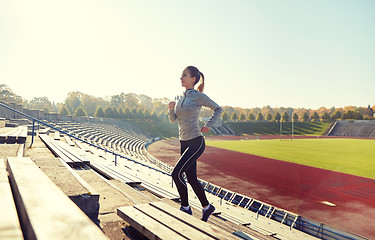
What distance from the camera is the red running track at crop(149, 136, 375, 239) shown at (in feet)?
41.1

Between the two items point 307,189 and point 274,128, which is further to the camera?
point 274,128

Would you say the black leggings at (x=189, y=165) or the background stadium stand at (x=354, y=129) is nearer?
the black leggings at (x=189, y=165)

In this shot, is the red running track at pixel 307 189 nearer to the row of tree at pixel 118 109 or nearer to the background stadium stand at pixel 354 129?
the row of tree at pixel 118 109

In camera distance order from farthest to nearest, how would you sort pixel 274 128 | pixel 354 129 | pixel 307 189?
pixel 274 128 < pixel 354 129 < pixel 307 189

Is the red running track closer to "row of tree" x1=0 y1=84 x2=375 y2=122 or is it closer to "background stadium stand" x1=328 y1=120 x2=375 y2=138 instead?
"row of tree" x1=0 y1=84 x2=375 y2=122

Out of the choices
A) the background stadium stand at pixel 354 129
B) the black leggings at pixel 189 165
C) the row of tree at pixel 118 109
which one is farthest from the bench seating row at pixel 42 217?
the background stadium stand at pixel 354 129

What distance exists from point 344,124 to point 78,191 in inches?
4219

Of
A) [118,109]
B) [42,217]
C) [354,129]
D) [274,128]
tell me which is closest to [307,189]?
[42,217]

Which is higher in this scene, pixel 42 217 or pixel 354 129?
pixel 354 129

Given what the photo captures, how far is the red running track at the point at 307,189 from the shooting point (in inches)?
493

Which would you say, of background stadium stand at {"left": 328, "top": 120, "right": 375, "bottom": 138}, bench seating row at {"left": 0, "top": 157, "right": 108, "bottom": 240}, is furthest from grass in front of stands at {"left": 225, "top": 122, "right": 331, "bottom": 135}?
bench seating row at {"left": 0, "top": 157, "right": 108, "bottom": 240}

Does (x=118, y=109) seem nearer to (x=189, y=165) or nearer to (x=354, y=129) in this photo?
(x=354, y=129)

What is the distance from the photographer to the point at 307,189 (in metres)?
17.4

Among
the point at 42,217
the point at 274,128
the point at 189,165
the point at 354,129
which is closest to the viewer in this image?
the point at 42,217
